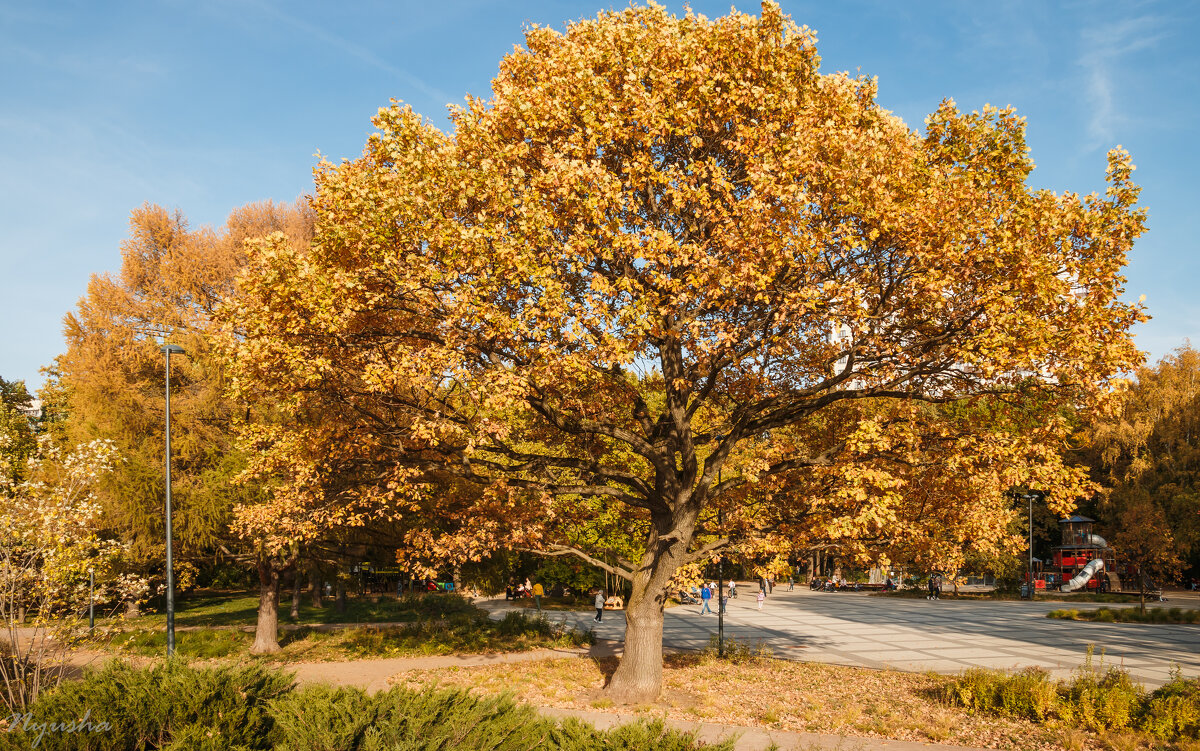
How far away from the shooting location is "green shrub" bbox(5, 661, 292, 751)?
7.63 metres

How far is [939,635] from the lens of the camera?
75.6 feet

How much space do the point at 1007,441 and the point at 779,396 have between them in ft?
11.8

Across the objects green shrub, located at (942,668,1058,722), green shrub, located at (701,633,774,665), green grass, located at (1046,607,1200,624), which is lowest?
green grass, located at (1046,607,1200,624)

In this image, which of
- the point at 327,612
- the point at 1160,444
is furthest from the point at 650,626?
the point at 1160,444

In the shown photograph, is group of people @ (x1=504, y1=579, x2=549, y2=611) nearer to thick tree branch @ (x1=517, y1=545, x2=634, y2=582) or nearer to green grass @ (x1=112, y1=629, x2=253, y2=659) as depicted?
green grass @ (x1=112, y1=629, x2=253, y2=659)

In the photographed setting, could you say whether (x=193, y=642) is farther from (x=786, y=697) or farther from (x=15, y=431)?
(x=15, y=431)

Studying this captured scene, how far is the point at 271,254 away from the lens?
1102 cm

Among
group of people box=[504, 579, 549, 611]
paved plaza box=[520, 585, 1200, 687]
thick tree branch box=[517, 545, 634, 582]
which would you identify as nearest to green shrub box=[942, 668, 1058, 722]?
paved plaza box=[520, 585, 1200, 687]

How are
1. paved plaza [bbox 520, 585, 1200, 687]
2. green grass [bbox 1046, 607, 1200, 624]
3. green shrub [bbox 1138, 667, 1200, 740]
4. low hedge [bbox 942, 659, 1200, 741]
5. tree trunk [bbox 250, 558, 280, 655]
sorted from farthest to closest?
green grass [bbox 1046, 607, 1200, 624], tree trunk [bbox 250, 558, 280, 655], paved plaza [bbox 520, 585, 1200, 687], low hedge [bbox 942, 659, 1200, 741], green shrub [bbox 1138, 667, 1200, 740]

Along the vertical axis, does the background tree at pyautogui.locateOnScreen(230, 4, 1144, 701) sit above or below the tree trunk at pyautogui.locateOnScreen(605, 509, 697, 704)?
above

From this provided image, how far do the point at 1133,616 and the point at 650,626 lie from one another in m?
26.4

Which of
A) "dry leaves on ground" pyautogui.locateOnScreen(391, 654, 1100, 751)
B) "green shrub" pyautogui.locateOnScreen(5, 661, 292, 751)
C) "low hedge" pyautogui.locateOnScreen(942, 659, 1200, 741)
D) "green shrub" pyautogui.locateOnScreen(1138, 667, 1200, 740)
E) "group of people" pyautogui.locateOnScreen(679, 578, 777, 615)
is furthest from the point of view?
"group of people" pyautogui.locateOnScreen(679, 578, 777, 615)

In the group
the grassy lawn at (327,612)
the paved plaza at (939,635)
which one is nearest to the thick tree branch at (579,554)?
the paved plaza at (939,635)

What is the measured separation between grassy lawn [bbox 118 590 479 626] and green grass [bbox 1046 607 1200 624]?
25061 mm
